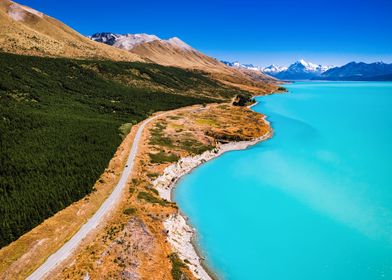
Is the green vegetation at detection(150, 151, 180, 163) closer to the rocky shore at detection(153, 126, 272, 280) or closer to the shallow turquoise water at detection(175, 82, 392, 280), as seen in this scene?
the rocky shore at detection(153, 126, 272, 280)

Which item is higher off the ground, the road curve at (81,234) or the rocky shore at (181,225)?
the road curve at (81,234)

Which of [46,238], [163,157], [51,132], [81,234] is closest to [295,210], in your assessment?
[163,157]

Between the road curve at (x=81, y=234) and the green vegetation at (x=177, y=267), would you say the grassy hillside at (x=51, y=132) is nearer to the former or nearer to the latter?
the road curve at (x=81, y=234)

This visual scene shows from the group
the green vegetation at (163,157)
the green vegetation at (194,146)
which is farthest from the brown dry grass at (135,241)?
the green vegetation at (194,146)

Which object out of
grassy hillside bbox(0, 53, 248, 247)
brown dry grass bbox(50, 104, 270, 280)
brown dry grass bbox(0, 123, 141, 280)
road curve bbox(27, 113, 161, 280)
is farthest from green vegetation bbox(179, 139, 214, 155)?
brown dry grass bbox(0, 123, 141, 280)

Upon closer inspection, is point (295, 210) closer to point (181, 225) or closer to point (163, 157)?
point (181, 225)

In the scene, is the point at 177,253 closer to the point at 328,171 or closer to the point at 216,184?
the point at 216,184

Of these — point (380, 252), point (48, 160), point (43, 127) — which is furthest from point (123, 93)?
point (380, 252)
